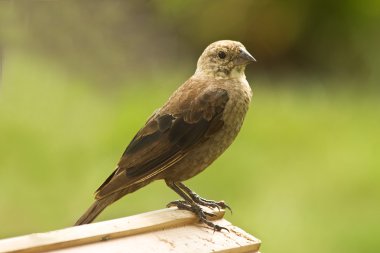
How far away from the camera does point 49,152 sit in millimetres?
5922

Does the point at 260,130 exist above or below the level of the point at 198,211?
above

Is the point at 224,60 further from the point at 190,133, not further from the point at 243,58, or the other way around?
the point at 190,133

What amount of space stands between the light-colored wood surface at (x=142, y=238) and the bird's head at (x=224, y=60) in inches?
26.4

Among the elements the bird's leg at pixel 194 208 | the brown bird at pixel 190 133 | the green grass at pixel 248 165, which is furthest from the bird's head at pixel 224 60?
the green grass at pixel 248 165

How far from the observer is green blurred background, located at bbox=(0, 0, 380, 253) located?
533 centimetres

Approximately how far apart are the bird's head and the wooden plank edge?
2.12ft

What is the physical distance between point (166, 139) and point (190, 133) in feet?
0.31

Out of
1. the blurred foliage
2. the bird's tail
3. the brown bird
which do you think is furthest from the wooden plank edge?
the blurred foliage

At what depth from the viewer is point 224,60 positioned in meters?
3.45

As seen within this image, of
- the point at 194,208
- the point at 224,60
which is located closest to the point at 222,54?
the point at 224,60

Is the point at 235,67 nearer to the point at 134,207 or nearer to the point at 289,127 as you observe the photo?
the point at 134,207

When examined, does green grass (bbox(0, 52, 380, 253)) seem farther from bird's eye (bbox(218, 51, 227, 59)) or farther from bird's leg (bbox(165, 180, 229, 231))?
bird's leg (bbox(165, 180, 229, 231))

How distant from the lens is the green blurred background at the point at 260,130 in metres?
5.33

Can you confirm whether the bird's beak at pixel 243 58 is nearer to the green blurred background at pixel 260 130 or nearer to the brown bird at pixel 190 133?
the brown bird at pixel 190 133
